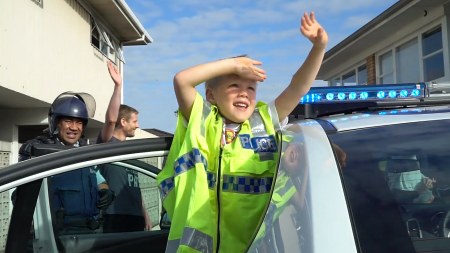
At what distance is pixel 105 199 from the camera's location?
253 cm

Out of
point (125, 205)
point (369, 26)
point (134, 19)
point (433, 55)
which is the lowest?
point (125, 205)

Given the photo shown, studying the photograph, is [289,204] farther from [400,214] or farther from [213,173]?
[213,173]

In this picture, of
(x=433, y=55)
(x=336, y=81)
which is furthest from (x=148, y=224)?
(x=336, y=81)

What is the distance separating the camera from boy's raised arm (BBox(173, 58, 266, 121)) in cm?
216

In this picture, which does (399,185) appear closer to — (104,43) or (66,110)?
(66,110)

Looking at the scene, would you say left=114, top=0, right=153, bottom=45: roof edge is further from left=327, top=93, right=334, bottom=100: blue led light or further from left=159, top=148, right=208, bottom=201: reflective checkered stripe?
left=159, top=148, right=208, bottom=201: reflective checkered stripe

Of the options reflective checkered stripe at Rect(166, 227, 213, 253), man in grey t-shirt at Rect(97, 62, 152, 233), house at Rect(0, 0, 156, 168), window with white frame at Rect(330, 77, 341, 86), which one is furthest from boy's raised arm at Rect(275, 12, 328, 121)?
window with white frame at Rect(330, 77, 341, 86)

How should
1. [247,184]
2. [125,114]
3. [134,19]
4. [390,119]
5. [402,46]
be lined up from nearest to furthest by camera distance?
[390,119] → [247,184] → [125,114] → [402,46] → [134,19]

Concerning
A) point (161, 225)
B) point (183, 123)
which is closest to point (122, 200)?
point (161, 225)

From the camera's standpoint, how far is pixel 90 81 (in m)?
13.0

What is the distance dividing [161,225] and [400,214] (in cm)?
154

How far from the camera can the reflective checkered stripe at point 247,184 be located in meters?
1.97

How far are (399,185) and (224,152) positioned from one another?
2.63ft

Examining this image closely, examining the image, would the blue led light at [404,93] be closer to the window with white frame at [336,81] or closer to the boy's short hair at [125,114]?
the boy's short hair at [125,114]
